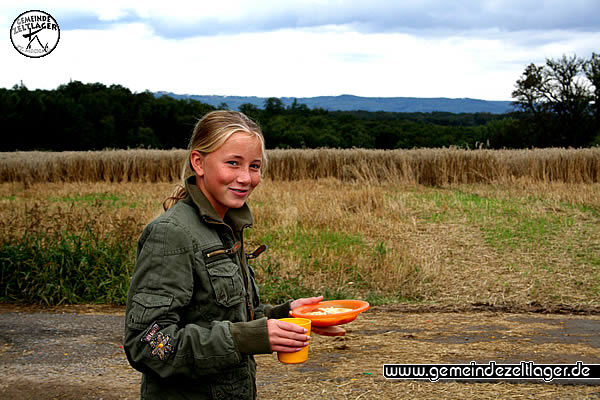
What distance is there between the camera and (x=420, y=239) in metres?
10.9

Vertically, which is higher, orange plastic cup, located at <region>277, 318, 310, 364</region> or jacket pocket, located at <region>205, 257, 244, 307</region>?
jacket pocket, located at <region>205, 257, 244, 307</region>

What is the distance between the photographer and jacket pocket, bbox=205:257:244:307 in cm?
219

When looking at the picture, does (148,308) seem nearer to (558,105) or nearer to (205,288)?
(205,288)

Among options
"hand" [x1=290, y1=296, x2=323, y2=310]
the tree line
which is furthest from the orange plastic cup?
the tree line

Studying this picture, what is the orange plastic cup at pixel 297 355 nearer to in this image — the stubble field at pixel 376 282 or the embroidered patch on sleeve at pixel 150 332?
the embroidered patch on sleeve at pixel 150 332

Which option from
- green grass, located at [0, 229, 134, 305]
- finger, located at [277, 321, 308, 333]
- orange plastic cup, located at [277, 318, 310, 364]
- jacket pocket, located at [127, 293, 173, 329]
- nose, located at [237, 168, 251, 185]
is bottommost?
green grass, located at [0, 229, 134, 305]

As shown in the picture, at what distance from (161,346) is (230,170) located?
2.41 ft

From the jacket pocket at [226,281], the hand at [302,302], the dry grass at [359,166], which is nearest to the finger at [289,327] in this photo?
the jacket pocket at [226,281]

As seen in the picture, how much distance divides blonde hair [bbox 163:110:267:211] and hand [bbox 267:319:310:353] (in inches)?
26.8

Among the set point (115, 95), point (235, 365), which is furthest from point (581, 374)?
point (115, 95)

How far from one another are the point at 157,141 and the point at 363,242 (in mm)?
46508

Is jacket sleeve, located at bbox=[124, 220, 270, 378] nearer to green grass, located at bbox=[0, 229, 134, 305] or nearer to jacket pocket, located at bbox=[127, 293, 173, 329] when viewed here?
jacket pocket, located at bbox=[127, 293, 173, 329]

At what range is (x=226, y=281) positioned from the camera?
2229mm

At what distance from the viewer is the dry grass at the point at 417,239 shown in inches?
324
